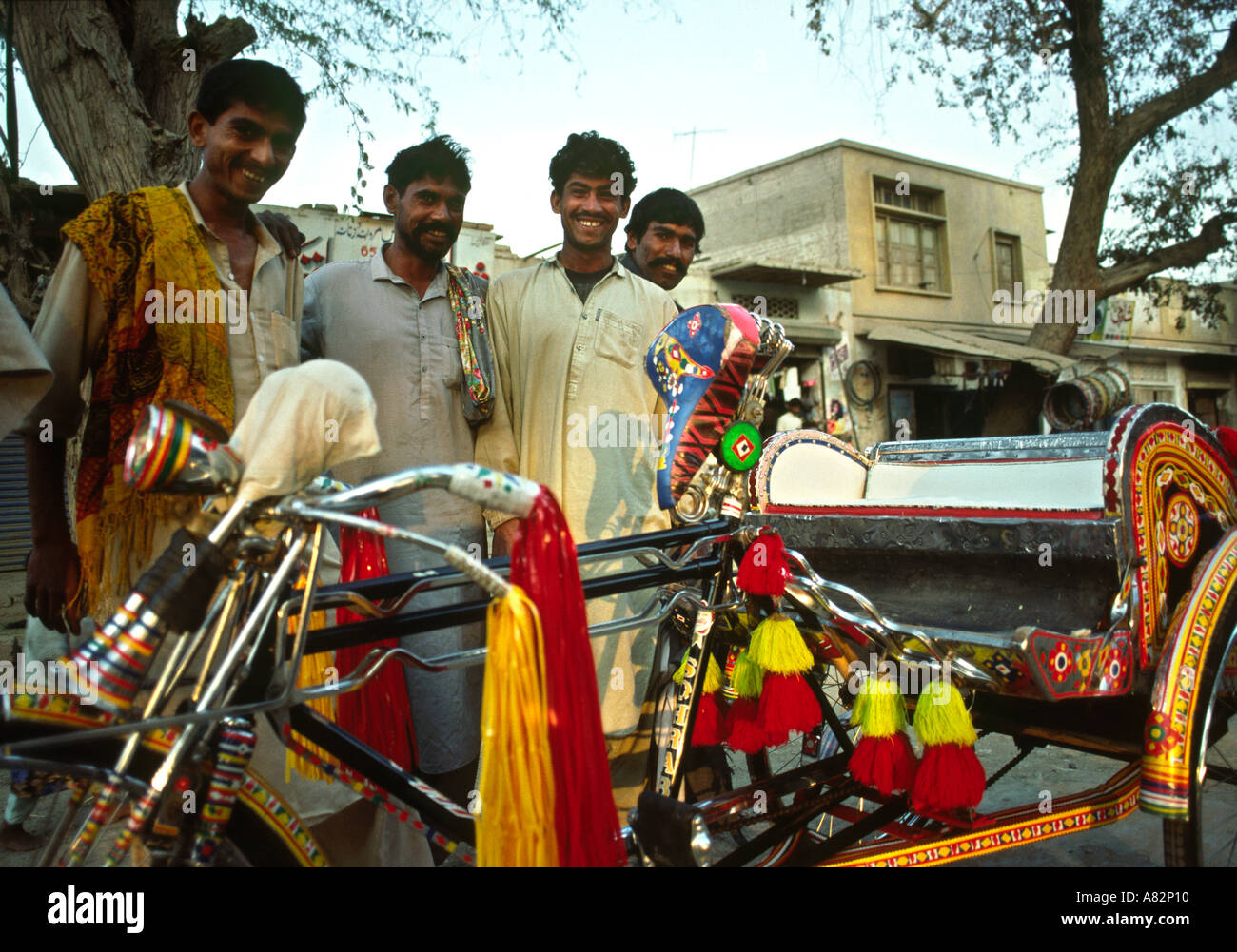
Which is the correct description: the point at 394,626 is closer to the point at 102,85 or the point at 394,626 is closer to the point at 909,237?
the point at 102,85

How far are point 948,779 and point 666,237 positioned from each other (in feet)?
7.54

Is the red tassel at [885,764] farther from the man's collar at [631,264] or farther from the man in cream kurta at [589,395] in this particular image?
the man's collar at [631,264]

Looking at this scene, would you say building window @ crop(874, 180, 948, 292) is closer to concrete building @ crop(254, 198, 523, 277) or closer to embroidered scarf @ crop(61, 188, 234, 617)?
concrete building @ crop(254, 198, 523, 277)

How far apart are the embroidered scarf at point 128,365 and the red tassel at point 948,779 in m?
1.68

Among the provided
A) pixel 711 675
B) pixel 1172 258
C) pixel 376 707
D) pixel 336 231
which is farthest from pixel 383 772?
pixel 1172 258

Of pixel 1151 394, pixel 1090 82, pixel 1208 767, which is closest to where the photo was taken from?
pixel 1208 767

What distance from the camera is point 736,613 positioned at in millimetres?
1858

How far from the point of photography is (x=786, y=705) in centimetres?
172

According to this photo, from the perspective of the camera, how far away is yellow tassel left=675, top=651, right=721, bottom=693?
184 centimetres

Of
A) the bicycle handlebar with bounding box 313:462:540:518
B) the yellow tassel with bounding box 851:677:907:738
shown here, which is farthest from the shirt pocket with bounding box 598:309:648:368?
the bicycle handlebar with bounding box 313:462:540:518

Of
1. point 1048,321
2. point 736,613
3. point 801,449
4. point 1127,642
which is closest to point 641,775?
point 736,613

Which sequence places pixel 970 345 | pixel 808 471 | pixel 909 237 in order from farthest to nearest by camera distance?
pixel 909 237 < pixel 970 345 < pixel 808 471

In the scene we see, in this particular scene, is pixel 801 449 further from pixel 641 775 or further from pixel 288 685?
pixel 288 685
